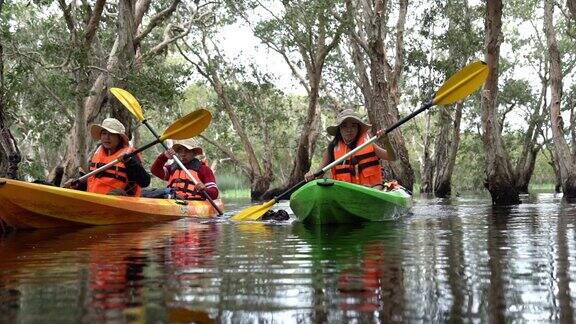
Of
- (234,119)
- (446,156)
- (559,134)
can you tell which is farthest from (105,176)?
(446,156)

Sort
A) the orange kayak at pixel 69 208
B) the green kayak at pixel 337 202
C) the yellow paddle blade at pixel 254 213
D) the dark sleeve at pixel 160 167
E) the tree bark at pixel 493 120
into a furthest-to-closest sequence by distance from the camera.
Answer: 1. the tree bark at pixel 493 120
2. the dark sleeve at pixel 160 167
3. the yellow paddle blade at pixel 254 213
4. the green kayak at pixel 337 202
5. the orange kayak at pixel 69 208

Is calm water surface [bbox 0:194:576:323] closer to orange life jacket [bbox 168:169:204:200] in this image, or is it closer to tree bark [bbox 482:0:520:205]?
orange life jacket [bbox 168:169:204:200]

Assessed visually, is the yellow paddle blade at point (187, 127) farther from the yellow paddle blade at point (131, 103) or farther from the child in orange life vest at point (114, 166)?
the yellow paddle blade at point (131, 103)

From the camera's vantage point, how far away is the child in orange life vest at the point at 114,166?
23.3ft

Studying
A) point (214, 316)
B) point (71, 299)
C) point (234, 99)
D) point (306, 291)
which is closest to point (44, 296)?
point (71, 299)

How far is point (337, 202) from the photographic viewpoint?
617 centimetres

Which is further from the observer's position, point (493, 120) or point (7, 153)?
point (493, 120)

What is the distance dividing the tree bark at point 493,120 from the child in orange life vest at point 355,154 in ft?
15.0

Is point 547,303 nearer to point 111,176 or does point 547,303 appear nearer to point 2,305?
point 2,305

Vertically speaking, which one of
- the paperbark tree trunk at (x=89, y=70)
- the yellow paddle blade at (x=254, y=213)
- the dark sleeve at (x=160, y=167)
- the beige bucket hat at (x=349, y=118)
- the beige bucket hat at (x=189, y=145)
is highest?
the paperbark tree trunk at (x=89, y=70)

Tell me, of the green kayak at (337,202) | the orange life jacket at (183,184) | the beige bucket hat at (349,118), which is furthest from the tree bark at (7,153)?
the beige bucket hat at (349,118)

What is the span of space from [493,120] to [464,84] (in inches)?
164

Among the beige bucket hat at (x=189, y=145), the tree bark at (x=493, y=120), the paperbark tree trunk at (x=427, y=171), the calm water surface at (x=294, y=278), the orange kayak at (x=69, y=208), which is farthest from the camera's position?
the paperbark tree trunk at (x=427, y=171)

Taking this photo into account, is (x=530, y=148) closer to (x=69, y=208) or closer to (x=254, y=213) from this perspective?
(x=254, y=213)
